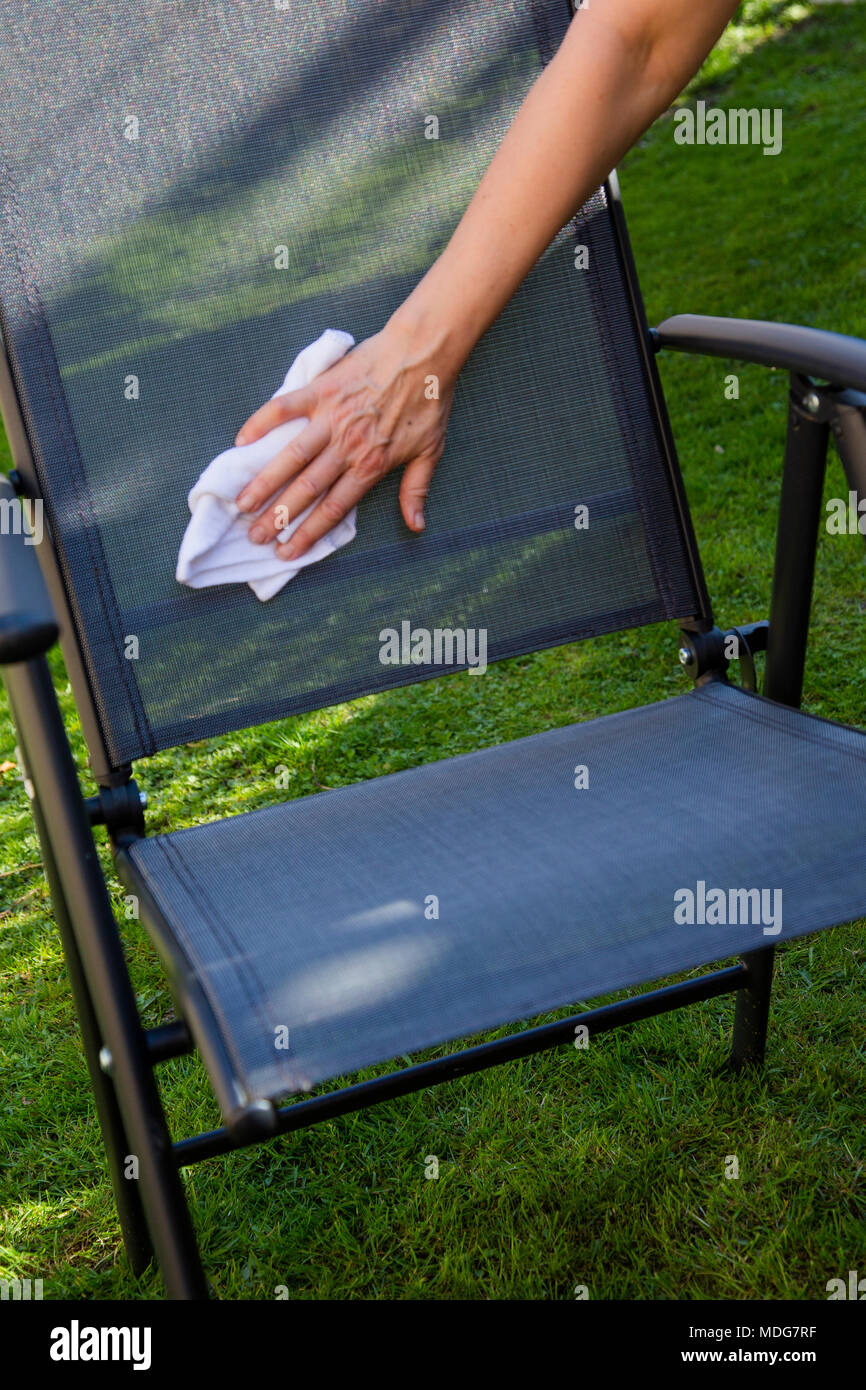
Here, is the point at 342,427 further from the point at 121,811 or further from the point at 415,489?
the point at 121,811

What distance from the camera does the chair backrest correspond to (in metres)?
1.50

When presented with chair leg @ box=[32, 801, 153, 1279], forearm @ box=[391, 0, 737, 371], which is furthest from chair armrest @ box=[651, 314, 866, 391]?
chair leg @ box=[32, 801, 153, 1279]

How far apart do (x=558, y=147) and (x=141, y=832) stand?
0.93 meters

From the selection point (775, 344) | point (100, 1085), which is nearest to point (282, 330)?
point (775, 344)

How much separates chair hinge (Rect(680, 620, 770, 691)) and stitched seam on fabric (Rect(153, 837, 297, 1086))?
704 millimetres

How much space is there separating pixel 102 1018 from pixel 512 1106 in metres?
0.91

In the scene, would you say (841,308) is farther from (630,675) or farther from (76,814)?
(76,814)

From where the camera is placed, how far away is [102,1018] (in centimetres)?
107

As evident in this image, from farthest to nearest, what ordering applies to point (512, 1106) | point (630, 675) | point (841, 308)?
point (841, 308) < point (630, 675) < point (512, 1106)

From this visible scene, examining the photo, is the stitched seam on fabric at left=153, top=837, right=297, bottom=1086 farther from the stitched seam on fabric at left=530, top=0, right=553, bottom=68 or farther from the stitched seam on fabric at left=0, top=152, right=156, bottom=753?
the stitched seam on fabric at left=530, top=0, right=553, bottom=68

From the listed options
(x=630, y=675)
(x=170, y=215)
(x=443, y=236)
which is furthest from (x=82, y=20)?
(x=630, y=675)

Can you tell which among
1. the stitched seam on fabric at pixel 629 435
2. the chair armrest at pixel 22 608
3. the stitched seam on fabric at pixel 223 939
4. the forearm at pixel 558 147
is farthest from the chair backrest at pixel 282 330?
the chair armrest at pixel 22 608

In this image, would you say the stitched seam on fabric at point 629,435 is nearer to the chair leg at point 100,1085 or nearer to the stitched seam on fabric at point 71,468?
the stitched seam on fabric at point 71,468

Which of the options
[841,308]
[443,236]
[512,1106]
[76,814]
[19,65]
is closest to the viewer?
[76,814]
